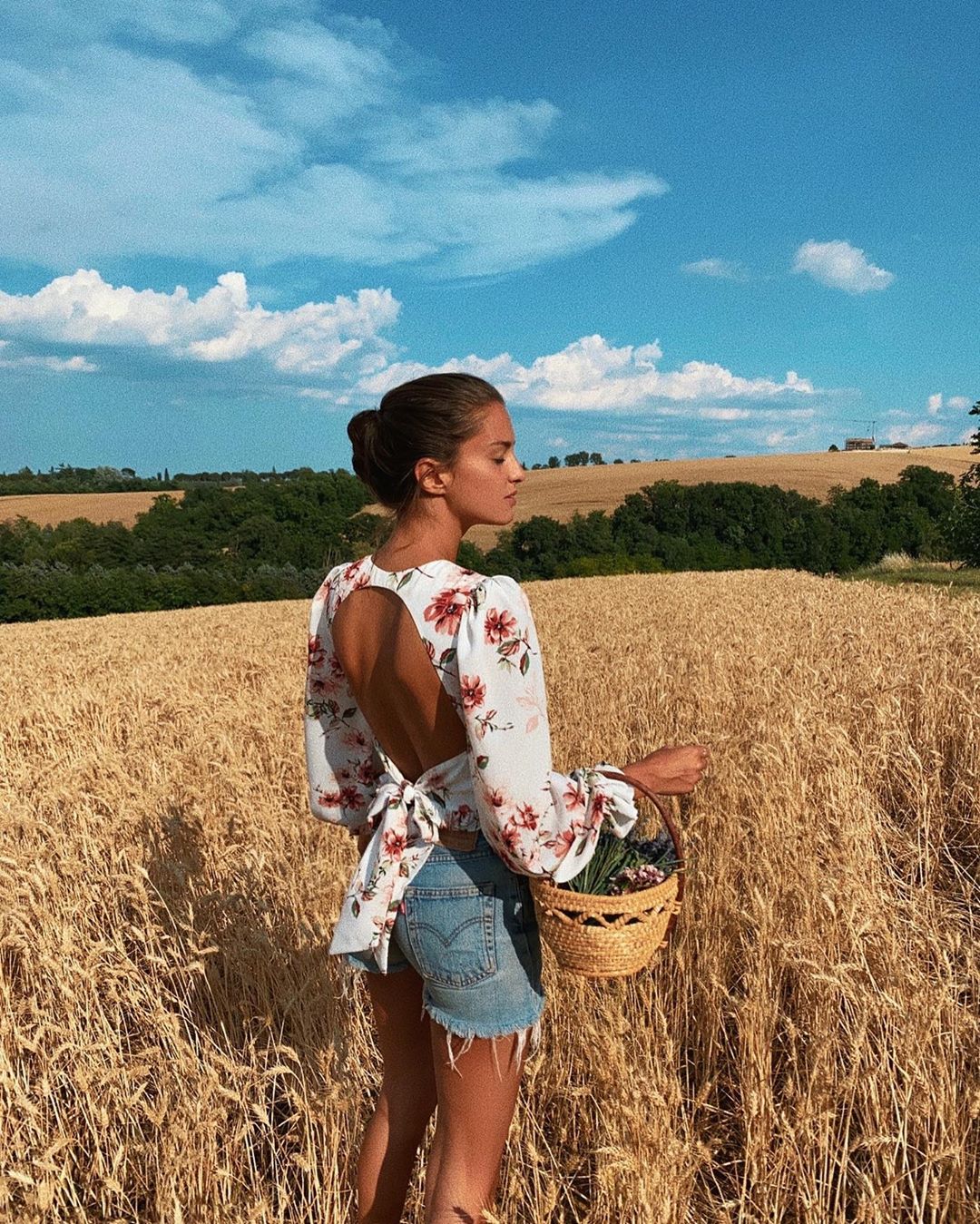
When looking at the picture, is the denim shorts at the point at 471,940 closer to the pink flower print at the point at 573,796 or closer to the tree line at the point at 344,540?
the pink flower print at the point at 573,796

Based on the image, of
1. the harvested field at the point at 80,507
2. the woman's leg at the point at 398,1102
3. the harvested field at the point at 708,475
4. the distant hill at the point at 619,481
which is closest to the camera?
the woman's leg at the point at 398,1102

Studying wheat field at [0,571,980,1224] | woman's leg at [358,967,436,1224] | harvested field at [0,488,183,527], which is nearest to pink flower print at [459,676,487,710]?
woman's leg at [358,967,436,1224]

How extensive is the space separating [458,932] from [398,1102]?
2.00 ft

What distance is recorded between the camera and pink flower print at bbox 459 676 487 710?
5.13 ft

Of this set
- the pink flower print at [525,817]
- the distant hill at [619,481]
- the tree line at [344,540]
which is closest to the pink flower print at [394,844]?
the pink flower print at [525,817]

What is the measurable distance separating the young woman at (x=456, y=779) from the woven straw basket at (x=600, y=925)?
55 millimetres

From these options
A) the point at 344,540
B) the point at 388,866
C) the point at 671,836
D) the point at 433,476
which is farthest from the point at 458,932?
the point at 344,540

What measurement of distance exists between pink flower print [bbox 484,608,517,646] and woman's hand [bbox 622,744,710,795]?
1.56 ft

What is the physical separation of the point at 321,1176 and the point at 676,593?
18344 millimetres

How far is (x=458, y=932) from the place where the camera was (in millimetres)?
1709

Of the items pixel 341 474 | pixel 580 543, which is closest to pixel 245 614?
pixel 580 543

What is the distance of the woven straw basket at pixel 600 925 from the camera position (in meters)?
1.67

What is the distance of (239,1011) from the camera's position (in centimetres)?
320

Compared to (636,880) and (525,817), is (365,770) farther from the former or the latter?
(636,880)
